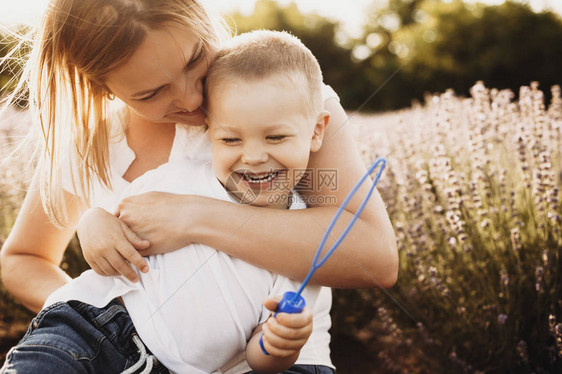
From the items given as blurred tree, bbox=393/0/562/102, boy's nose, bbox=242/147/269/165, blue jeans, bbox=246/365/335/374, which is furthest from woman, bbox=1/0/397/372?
blurred tree, bbox=393/0/562/102

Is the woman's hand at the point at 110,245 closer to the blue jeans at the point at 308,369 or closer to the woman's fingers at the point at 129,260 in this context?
the woman's fingers at the point at 129,260

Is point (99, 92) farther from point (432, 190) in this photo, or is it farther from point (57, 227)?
point (432, 190)

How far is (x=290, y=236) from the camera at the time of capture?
133 cm

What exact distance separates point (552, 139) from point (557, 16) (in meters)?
15.1

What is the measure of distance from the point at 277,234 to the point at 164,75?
579 millimetres

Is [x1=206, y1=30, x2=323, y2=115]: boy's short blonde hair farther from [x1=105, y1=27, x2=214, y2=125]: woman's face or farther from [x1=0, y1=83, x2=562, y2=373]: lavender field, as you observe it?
[x1=0, y1=83, x2=562, y2=373]: lavender field

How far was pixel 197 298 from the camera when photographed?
127 centimetres

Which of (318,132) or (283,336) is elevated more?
(318,132)

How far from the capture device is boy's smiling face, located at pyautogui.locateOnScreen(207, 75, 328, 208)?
1.36 metres

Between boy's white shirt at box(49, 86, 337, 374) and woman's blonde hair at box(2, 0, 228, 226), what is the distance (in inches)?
11.4

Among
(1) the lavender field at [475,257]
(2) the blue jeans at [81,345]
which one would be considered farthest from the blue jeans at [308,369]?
(1) the lavender field at [475,257]

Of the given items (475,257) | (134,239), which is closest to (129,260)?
(134,239)

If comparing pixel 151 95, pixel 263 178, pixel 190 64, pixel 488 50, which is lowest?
pixel 263 178

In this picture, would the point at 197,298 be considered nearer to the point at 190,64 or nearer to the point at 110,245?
the point at 110,245
